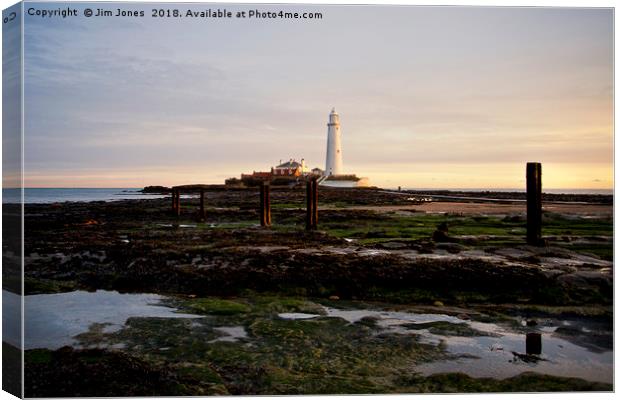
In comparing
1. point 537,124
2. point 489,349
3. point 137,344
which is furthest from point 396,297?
point 137,344

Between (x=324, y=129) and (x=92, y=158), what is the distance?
2.37 meters

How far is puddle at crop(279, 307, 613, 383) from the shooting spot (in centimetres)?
436

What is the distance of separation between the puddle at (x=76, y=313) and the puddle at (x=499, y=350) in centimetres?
159

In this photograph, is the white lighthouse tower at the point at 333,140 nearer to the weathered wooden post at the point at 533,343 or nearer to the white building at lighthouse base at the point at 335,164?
the white building at lighthouse base at the point at 335,164

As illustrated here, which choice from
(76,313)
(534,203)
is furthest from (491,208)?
(76,313)

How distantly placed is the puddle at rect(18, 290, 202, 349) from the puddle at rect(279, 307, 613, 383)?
1591mm

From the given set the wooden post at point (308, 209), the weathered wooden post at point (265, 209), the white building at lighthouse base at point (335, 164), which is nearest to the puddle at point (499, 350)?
the white building at lighthouse base at point (335, 164)

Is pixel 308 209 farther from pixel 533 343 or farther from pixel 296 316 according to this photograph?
pixel 533 343

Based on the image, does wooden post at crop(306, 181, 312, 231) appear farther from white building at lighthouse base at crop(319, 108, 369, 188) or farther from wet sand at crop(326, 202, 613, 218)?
white building at lighthouse base at crop(319, 108, 369, 188)

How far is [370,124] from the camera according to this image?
5645 millimetres

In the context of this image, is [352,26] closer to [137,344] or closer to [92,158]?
[92,158]

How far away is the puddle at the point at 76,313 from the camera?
15.3 feet

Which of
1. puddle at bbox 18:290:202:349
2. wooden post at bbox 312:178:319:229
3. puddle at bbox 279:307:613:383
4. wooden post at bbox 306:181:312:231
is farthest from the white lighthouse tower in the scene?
puddle at bbox 18:290:202:349

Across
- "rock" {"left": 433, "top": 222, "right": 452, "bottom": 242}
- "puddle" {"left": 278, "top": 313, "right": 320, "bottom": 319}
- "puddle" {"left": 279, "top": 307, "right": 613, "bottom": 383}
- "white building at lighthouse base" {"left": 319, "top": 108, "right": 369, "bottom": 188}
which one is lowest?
"puddle" {"left": 279, "top": 307, "right": 613, "bottom": 383}
